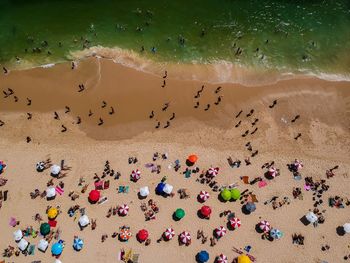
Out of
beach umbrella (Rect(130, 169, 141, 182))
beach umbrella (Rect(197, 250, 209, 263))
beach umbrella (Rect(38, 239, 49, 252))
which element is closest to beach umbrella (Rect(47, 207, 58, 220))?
beach umbrella (Rect(38, 239, 49, 252))

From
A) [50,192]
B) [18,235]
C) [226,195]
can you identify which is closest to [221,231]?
[226,195]

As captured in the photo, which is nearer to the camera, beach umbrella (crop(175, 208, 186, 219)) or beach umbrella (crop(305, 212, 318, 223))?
beach umbrella (crop(175, 208, 186, 219))

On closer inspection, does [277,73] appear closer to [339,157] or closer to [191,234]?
[339,157]

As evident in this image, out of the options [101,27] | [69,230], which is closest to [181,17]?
[101,27]

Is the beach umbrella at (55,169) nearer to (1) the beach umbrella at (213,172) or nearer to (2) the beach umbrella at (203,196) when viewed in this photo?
(2) the beach umbrella at (203,196)

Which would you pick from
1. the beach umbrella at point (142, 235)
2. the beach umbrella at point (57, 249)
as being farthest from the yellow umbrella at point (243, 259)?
the beach umbrella at point (57, 249)

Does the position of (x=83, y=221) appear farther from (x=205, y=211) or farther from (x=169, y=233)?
(x=205, y=211)

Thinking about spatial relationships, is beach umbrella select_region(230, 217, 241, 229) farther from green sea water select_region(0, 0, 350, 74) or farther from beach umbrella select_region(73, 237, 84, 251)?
green sea water select_region(0, 0, 350, 74)
